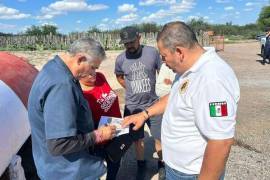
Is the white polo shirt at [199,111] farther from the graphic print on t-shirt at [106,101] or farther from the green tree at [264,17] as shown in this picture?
the green tree at [264,17]

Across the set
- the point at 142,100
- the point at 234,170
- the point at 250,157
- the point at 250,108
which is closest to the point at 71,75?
the point at 142,100

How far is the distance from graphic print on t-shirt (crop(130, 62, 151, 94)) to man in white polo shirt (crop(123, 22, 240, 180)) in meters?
2.27

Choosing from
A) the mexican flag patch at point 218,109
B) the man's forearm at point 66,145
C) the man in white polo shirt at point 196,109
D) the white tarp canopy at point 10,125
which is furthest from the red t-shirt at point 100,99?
the mexican flag patch at point 218,109

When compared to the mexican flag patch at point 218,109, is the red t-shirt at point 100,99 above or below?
below

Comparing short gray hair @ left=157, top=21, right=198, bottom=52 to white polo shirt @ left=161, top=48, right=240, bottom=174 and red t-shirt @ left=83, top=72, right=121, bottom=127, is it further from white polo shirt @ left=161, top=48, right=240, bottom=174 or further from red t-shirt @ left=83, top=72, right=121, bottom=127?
red t-shirt @ left=83, top=72, right=121, bottom=127

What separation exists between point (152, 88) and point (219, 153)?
2902 millimetres

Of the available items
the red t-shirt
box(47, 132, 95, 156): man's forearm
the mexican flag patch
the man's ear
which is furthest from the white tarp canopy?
the mexican flag patch

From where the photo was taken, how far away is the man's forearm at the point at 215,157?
88.9 inches

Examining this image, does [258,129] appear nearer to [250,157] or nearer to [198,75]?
[250,157]

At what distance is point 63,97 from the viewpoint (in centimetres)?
262

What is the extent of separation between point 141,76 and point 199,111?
2791mm

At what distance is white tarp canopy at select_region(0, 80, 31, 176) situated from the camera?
12.1 ft

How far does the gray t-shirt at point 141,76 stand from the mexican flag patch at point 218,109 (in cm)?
286

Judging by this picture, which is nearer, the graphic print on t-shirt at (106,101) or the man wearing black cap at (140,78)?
the graphic print on t-shirt at (106,101)
